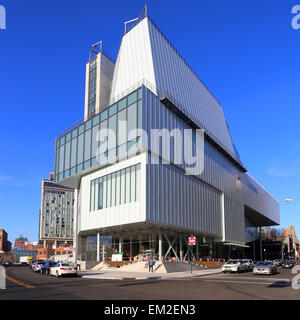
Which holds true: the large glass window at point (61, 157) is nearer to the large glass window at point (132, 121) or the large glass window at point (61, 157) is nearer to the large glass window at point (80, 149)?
the large glass window at point (80, 149)

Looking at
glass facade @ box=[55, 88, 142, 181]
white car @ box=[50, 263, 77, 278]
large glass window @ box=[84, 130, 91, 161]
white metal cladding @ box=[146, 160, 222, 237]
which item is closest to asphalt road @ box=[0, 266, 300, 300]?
white car @ box=[50, 263, 77, 278]

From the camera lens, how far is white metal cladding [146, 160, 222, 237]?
41.6 metres

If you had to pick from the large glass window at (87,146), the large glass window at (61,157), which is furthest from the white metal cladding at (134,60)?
the large glass window at (61,157)

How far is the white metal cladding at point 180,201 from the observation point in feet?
136

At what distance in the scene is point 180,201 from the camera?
4688cm

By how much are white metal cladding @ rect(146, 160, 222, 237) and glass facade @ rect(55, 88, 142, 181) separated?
5.29m

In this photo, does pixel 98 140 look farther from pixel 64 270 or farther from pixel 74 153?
pixel 64 270

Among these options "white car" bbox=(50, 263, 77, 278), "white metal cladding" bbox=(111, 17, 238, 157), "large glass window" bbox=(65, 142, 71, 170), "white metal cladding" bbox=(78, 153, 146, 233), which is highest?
"white metal cladding" bbox=(111, 17, 238, 157)

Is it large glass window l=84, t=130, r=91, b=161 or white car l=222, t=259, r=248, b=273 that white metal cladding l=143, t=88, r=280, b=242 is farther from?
white car l=222, t=259, r=248, b=273

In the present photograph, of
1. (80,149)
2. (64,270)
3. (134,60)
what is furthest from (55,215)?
(64,270)
